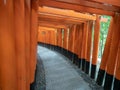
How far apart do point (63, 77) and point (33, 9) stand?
3.28 metres

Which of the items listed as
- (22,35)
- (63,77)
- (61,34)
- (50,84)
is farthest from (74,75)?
(61,34)

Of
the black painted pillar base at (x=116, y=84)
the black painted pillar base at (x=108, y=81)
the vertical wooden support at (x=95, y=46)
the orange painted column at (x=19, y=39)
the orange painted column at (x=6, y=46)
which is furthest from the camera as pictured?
the vertical wooden support at (x=95, y=46)

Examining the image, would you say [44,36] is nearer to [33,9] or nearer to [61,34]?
[61,34]

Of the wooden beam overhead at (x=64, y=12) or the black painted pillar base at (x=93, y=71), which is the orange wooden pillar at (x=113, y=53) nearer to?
the black painted pillar base at (x=93, y=71)

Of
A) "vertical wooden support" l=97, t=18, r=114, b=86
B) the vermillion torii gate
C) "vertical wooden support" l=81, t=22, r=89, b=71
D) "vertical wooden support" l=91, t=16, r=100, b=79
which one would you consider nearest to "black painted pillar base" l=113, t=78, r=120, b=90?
the vermillion torii gate

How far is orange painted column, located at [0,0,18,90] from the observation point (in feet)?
5.61

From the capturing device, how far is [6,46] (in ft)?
5.79

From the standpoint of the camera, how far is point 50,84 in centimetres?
531

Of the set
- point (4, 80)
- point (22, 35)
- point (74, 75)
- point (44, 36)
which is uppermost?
point (22, 35)

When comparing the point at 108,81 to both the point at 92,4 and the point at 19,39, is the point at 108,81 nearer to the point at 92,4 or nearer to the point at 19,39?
the point at 92,4

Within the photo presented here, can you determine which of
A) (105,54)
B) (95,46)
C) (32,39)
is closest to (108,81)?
(105,54)

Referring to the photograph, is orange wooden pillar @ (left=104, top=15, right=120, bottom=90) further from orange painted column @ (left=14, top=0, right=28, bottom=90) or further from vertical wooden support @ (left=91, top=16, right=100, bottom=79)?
orange painted column @ (left=14, top=0, right=28, bottom=90)

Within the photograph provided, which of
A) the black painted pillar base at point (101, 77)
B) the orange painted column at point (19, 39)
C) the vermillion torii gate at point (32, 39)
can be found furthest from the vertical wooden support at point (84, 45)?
the orange painted column at point (19, 39)

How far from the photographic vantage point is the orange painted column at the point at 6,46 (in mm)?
1710
